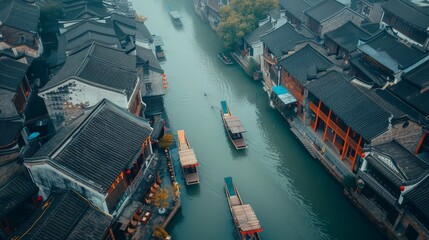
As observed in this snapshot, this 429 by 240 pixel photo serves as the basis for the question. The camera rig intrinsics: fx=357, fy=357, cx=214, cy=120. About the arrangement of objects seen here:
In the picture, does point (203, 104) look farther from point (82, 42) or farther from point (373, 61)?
point (373, 61)

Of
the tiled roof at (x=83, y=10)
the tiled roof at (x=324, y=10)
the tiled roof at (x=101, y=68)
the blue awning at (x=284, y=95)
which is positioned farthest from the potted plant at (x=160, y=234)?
the tiled roof at (x=324, y=10)

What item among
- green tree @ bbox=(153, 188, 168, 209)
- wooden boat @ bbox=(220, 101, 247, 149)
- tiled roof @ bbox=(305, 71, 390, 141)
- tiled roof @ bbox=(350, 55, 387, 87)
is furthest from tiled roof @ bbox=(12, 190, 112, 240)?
tiled roof @ bbox=(350, 55, 387, 87)

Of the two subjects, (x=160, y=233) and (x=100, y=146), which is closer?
(x=100, y=146)

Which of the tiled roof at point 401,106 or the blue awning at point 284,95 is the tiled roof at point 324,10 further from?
the tiled roof at point 401,106

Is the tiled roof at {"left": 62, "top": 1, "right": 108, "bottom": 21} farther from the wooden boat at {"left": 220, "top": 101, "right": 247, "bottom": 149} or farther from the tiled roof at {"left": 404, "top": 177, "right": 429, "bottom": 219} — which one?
the tiled roof at {"left": 404, "top": 177, "right": 429, "bottom": 219}

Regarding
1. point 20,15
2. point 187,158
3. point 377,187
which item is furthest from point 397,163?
point 20,15

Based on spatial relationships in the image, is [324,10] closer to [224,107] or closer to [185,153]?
[224,107]

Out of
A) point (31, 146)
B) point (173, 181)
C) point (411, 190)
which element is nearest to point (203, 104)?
point (173, 181)
